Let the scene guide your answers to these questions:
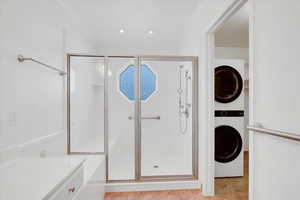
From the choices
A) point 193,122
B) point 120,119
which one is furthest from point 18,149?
point 193,122

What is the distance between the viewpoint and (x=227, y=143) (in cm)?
284

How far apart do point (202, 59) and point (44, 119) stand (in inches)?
83.3

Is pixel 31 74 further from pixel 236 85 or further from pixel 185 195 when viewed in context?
pixel 236 85

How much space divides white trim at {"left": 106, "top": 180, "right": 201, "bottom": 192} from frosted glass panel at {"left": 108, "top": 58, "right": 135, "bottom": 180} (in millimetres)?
159

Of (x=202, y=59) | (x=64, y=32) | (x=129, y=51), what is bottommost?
(x=202, y=59)

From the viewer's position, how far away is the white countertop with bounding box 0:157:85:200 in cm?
79

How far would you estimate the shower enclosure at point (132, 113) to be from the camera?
2557 millimetres

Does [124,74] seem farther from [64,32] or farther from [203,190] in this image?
[203,190]

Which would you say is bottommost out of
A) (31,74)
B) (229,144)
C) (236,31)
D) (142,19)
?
(229,144)

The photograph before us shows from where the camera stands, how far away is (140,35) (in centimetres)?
365

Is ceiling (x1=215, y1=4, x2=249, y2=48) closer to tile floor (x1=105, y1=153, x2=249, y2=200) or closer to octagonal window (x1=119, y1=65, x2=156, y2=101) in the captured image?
octagonal window (x1=119, y1=65, x2=156, y2=101)

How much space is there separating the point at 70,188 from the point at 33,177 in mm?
229
